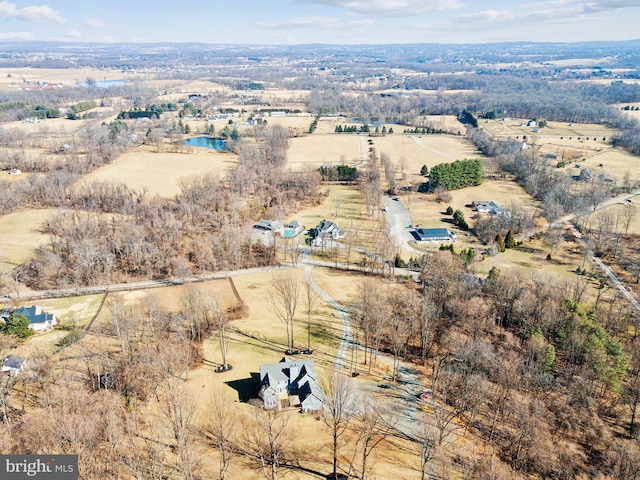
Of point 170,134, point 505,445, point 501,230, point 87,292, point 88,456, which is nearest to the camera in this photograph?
point 88,456

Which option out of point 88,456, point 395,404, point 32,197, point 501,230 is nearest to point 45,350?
point 88,456

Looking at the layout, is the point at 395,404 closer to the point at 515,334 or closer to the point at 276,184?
the point at 515,334

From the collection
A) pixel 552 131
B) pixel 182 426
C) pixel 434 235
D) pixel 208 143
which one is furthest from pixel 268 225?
pixel 552 131

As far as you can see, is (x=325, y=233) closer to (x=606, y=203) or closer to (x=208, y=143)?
(x=606, y=203)

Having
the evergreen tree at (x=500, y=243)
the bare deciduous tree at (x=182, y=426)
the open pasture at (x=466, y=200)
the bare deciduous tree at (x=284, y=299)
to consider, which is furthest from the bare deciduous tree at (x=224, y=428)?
the open pasture at (x=466, y=200)

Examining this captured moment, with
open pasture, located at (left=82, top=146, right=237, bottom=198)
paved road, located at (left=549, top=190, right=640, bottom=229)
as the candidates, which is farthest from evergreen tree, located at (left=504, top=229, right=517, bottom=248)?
open pasture, located at (left=82, top=146, right=237, bottom=198)

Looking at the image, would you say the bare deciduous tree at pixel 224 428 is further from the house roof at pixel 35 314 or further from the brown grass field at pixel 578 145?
the brown grass field at pixel 578 145

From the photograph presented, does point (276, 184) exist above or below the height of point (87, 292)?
above
